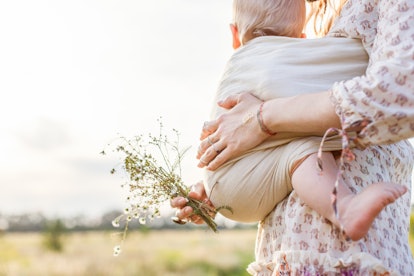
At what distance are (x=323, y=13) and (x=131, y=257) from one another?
9.82m

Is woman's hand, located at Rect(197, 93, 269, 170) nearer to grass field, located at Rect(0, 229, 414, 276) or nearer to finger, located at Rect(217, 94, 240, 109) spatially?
finger, located at Rect(217, 94, 240, 109)

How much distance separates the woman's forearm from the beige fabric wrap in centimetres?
6

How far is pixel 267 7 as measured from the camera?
215 cm

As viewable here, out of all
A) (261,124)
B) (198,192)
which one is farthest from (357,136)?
(198,192)

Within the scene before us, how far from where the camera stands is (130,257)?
11680 millimetres

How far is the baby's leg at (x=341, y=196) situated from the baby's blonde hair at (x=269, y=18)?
1.62ft

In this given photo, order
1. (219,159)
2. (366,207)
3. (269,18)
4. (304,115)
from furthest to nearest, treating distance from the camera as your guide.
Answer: (269,18) < (219,159) < (304,115) < (366,207)

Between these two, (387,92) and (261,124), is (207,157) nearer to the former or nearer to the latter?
(261,124)

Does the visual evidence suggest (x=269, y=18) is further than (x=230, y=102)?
Yes

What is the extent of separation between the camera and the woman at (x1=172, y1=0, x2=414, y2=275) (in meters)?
1.68

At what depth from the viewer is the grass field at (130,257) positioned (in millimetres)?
10633

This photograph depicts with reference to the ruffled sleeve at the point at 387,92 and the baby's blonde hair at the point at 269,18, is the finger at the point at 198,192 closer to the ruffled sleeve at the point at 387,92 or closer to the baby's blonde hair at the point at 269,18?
the baby's blonde hair at the point at 269,18

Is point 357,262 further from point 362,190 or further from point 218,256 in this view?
point 218,256

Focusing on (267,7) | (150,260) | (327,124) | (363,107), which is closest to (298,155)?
(327,124)
